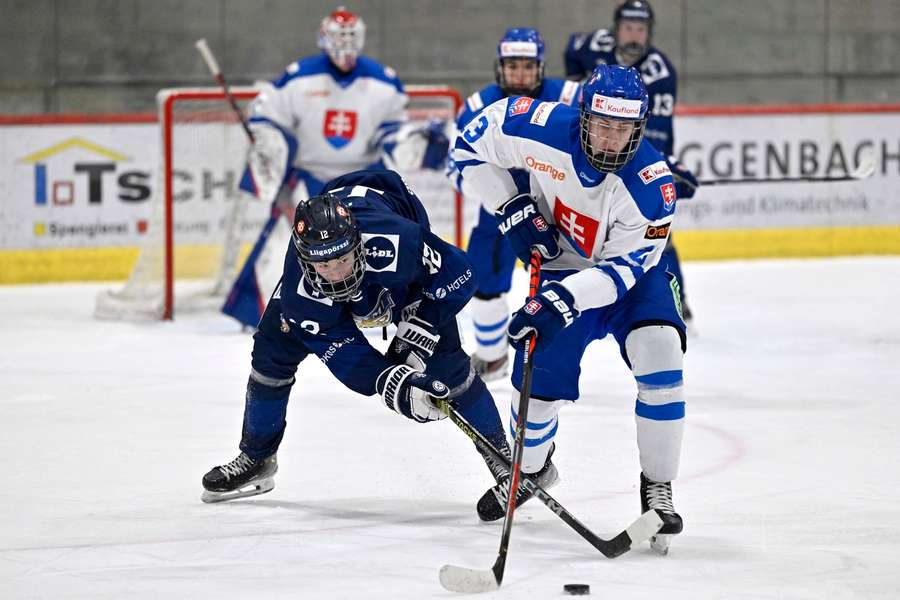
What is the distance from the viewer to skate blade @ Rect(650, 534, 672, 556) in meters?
3.02

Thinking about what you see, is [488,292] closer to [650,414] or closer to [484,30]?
[650,414]

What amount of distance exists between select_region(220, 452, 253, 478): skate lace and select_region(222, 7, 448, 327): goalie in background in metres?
2.74

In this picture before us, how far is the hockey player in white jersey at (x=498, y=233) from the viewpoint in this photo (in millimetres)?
5035

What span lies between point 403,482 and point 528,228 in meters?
0.75

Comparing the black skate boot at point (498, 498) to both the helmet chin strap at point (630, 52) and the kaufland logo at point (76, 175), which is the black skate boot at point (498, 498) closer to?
the helmet chin strap at point (630, 52)

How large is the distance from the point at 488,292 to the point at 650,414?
211 centimetres

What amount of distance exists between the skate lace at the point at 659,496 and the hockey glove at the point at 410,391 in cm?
47

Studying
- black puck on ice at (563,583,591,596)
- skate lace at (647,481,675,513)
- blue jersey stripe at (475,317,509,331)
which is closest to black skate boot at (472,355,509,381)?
blue jersey stripe at (475,317,509,331)

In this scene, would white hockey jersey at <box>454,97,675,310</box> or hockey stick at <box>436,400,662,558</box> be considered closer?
hockey stick at <box>436,400,662,558</box>

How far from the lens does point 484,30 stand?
30.3 feet

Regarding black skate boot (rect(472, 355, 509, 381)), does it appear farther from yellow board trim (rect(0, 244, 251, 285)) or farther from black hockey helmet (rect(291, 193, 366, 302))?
yellow board trim (rect(0, 244, 251, 285))

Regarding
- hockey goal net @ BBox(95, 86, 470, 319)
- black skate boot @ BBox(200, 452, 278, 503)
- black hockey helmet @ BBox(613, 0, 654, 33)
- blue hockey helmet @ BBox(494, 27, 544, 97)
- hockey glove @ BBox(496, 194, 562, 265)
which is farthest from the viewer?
hockey goal net @ BBox(95, 86, 470, 319)

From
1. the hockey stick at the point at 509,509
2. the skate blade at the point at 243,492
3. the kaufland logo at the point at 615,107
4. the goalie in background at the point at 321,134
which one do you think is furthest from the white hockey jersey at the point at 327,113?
the kaufland logo at the point at 615,107

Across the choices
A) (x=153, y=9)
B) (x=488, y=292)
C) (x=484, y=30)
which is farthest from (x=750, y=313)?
(x=153, y=9)
